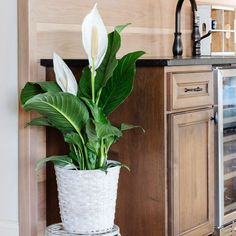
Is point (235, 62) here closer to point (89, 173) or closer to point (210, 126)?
point (210, 126)

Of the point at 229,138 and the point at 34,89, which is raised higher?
the point at 34,89

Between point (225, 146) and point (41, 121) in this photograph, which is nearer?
point (41, 121)

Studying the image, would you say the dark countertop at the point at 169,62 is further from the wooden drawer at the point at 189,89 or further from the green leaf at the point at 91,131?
the green leaf at the point at 91,131

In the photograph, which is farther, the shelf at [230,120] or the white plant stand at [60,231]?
the shelf at [230,120]

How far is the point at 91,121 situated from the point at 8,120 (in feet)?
1.90

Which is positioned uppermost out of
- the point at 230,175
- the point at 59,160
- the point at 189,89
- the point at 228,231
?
the point at 189,89

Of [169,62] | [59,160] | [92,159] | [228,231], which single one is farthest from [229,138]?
[59,160]

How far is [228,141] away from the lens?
288 cm

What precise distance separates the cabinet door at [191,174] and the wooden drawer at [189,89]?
5 centimetres

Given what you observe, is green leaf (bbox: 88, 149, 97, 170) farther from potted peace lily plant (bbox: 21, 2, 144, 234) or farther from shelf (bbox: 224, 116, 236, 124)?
shelf (bbox: 224, 116, 236, 124)

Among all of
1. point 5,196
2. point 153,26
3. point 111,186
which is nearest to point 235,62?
point 153,26

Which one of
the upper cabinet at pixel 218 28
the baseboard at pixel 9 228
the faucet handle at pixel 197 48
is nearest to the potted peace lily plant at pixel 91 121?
the baseboard at pixel 9 228

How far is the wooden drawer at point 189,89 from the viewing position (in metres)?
2.35

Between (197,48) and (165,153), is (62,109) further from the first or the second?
(197,48)
